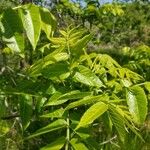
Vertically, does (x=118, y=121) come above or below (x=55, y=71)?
below

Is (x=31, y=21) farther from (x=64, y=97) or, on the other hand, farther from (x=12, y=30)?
(x=64, y=97)

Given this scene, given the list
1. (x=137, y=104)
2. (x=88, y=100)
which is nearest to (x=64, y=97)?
(x=88, y=100)

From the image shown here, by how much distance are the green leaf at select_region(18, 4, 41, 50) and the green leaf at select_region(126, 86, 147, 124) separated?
341 millimetres

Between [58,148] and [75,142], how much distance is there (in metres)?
0.05

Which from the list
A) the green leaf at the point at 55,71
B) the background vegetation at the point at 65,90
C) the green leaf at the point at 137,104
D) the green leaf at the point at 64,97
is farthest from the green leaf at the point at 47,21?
the green leaf at the point at 137,104

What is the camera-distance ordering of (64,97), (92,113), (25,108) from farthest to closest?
(25,108), (64,97), (92,113)

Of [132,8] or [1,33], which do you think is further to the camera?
[132,8]

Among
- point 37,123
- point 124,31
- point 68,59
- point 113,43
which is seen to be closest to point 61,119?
point 68,59

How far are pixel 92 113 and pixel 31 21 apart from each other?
347 millimetres

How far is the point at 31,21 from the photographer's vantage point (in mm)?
1391

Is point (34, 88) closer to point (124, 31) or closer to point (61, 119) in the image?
point (61, 119)

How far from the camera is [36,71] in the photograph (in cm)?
146

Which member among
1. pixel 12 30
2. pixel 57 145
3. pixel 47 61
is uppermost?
pixel 12 30

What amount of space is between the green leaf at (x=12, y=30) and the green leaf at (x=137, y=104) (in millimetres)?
364
